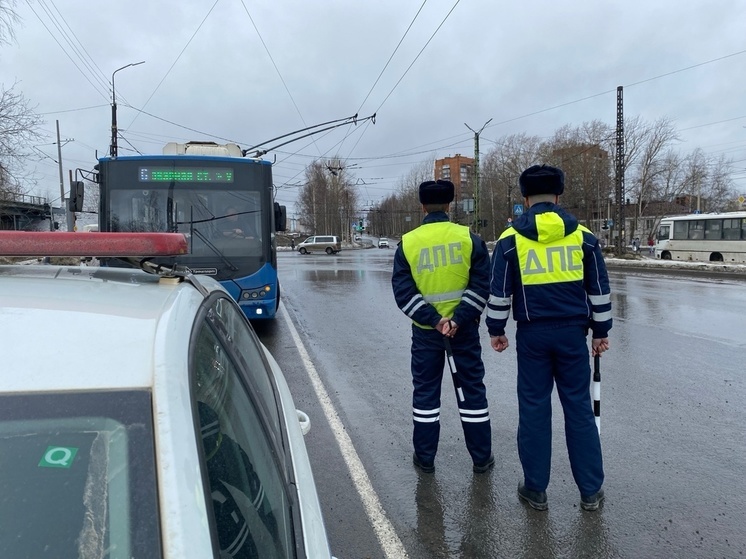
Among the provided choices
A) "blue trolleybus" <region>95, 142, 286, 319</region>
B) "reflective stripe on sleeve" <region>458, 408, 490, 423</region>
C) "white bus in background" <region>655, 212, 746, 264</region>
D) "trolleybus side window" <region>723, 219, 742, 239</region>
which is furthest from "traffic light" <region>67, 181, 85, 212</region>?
"trolleybus side window" <region>723, 219, 742, 239</region>

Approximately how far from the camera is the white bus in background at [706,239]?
27953 mm

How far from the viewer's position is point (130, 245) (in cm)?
161

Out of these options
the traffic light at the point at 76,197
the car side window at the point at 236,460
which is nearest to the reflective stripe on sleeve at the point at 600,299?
the car side window at the point at 236,460

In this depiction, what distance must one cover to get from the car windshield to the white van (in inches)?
2169

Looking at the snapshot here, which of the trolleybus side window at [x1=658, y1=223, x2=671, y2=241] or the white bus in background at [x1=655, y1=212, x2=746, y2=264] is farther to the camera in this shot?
the trolleybus side window at [x1=658, y1=223, x2=671, y2=241]

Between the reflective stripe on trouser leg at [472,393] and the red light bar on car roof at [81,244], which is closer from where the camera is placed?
the red light bar on car roof at [81,244]

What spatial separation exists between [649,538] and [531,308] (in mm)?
1435

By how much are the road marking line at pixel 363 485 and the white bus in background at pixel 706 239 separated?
2930cm

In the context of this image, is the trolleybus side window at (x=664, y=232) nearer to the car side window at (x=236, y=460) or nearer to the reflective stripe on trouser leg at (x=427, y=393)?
the reflective stripe on trouser leg at (x=427, y=393)

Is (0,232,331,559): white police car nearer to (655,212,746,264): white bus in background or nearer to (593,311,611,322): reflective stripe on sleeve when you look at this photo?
(593,311,611,322): reflective stripe on sleeve

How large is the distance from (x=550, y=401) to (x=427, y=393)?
85cm

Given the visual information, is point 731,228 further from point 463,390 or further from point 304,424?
point 304,424

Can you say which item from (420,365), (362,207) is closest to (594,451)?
(420,365)

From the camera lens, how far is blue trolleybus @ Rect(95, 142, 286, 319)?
334 inches
